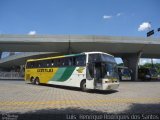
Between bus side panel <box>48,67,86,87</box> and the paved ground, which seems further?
bus side panel <box>48,67,86,87</box>

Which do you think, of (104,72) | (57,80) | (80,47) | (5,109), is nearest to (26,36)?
(80,47)

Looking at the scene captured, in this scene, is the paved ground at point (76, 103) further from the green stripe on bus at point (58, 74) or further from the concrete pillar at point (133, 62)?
the concrete pillar at point (133, 62)

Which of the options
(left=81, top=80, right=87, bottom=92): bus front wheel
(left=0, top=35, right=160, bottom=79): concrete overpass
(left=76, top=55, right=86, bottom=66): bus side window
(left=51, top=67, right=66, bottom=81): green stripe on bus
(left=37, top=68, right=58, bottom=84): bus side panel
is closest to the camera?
(left=81, top=80, right=87, bottom=92): bus front wheel

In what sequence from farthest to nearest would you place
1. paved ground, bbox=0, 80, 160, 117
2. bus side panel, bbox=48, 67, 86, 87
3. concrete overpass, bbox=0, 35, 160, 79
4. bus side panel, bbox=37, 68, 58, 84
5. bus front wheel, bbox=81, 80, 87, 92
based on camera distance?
concrete overpass, bbox=0, 35, 160, 79 → bus side panel, bbox=37, 68, 58, 84 → bus side panel, bbox=48, 67, 86, 87 → bus front wheel, bbox=81, 80, 87, 92 → paved ground, bbox=0, 80, 160, 117

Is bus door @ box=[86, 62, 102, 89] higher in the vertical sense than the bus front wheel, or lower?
higher

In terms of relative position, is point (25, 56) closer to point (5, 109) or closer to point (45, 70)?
point (45, 70)

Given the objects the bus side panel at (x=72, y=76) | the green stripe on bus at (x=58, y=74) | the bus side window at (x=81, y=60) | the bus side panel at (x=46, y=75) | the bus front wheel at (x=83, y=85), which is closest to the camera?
the bus front wheel at (x=83, y=85)

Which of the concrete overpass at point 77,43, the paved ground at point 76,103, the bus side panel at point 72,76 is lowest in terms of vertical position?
the paved ground at point 76,103

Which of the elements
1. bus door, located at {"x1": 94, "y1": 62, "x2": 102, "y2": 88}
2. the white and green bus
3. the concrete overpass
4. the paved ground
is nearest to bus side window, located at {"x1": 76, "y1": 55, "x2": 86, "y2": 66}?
the white and green bus

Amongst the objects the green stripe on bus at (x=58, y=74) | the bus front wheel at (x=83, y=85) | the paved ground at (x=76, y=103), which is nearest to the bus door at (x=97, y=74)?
the bus front wheel at (x=83, y=85)

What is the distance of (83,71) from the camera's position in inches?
795

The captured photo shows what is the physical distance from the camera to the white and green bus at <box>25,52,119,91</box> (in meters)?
18.6

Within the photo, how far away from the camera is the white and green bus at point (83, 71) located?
1856 cm

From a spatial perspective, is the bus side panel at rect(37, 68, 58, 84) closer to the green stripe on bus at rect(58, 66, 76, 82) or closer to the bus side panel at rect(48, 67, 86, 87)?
the bus side panel at rect(48, 67, 86, 87)
